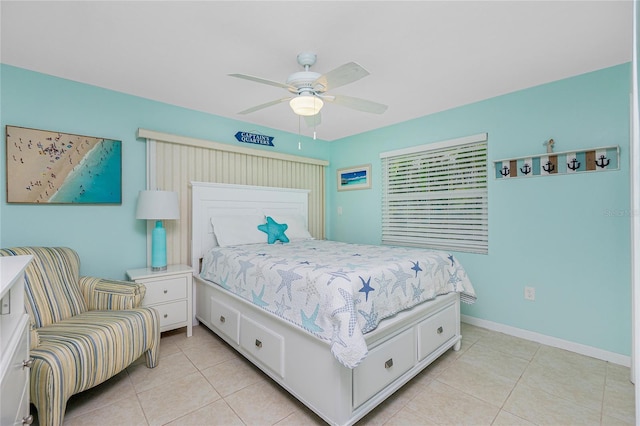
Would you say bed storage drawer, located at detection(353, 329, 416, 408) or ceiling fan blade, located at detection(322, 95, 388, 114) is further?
ceiling fan blade, located at detection(322, 95, 388, 114)

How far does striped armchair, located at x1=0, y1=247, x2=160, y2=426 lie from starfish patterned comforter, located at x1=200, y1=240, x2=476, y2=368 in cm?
74

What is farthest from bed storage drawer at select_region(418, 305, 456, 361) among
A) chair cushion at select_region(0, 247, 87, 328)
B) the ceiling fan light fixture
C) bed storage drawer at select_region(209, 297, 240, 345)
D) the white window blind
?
chair cushion at select_region(0, 247, 87, 328)

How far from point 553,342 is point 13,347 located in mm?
3587

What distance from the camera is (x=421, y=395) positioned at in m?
1.92

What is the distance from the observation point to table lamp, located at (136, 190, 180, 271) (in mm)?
2615

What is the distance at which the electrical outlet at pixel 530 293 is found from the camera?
2695 millimetres

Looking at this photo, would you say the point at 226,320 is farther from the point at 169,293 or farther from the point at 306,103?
the point at 306,103

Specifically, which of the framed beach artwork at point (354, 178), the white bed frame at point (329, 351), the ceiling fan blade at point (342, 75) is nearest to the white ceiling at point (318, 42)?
the ceiling fan blade at point (342, 75)

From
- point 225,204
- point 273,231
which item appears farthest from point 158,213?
point 273,231

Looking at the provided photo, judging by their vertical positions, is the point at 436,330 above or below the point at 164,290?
below

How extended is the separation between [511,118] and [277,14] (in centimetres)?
239

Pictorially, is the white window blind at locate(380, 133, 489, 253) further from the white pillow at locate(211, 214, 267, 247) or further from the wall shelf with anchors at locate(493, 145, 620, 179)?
the white pillow at locate(211, 214, 267, 247)

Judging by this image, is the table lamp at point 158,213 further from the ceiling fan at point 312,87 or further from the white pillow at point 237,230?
the ceiling fan at point 312,87

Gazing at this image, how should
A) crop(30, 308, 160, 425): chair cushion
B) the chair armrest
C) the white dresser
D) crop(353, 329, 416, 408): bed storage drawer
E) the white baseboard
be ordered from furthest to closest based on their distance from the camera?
1. the white baseboard
2. the chair armrest
3. crop(353, 329, 416, 408): bed storage drawer
4. crop(30, 308, 160, 425): chair cushion
5. the white dresser
